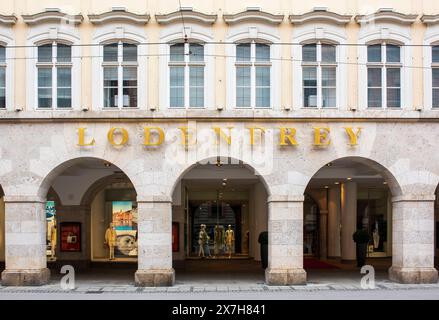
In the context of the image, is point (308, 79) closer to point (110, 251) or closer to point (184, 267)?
point (184, 267)

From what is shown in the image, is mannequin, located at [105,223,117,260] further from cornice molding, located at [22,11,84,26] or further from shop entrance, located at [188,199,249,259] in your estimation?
cornice molding, located at [22,11,84,26]

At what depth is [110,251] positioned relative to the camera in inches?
1099

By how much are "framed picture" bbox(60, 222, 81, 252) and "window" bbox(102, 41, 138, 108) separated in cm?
709

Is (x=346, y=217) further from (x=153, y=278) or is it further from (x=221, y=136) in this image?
(x=153, y=278)

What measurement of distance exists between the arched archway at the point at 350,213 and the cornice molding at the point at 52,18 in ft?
37.9

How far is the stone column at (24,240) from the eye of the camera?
2008cm

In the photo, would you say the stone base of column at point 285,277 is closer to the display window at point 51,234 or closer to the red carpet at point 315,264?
the red carpet at point 315,264

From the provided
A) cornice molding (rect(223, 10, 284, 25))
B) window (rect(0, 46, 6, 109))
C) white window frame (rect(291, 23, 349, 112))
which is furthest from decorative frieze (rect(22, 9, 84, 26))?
white window frame (rect(291, 23, 349, 112))

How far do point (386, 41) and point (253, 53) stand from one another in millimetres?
4257

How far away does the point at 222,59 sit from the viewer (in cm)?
2061

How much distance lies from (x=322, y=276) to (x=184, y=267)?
6151 millimetres

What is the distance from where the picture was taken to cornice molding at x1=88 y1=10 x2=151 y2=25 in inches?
799

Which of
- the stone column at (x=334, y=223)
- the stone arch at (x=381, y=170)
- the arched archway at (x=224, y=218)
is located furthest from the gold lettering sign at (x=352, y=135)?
the stone column at (x=334, y=223)

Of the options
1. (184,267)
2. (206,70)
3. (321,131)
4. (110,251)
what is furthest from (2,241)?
(321,131)
